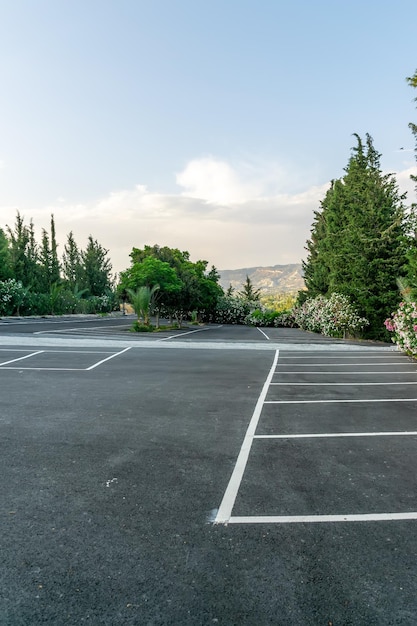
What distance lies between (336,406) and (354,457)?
256 cm

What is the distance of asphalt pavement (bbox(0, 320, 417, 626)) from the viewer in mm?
2492

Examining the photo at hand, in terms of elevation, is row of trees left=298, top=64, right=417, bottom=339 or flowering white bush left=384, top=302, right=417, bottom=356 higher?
row of trees left=298, top=64, right=417, bottom=339

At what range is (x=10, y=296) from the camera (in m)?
32.5

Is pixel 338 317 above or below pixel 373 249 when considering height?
below

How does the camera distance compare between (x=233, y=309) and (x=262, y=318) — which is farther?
(x=233, y=309)

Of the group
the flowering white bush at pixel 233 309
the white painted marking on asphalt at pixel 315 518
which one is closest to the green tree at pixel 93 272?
the flowering white bush at pixel 233 309

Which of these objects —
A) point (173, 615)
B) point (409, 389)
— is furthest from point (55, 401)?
point (409, 389)

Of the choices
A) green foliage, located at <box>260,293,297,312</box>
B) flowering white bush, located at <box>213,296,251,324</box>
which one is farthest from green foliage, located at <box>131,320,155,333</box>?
green foliage, located at <box>260,293,297,312</box>

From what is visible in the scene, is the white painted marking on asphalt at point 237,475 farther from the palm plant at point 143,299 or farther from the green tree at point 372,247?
the palm plant at point 143,299

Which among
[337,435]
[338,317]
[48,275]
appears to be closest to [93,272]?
[48,275]

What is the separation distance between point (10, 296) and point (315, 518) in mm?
33519

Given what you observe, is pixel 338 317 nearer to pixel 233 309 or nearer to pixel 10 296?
pixel 10 296

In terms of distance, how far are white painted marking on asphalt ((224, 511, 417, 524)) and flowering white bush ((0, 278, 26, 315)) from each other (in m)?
32.7

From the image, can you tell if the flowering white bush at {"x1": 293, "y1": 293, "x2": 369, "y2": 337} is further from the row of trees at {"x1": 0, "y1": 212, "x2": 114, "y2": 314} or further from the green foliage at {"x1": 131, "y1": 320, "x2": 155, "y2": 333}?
the row of trees at {"x1": 0, "y1": 212, "x2": 114, "y2": 314}
